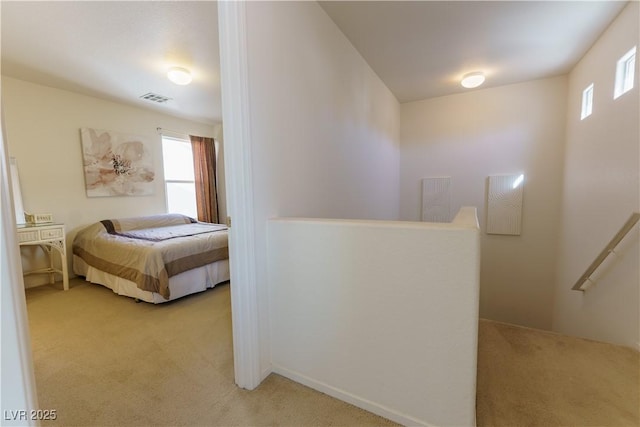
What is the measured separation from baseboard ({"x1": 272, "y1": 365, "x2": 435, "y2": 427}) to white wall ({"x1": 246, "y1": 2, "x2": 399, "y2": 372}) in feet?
0.51

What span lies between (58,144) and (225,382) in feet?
12.7

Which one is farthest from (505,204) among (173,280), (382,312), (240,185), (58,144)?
(58,144)

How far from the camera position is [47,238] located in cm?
296

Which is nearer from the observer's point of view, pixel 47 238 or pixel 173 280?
pixel 173 280

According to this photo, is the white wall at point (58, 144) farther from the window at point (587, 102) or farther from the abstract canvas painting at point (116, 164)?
→ the window at point (587, 102)

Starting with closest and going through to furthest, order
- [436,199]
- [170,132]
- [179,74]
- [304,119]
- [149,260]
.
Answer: [304,119] < [149,260] < [179,74] < [436,199] < [170,132]

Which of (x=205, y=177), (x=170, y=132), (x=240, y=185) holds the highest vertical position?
(x=170, y=132)

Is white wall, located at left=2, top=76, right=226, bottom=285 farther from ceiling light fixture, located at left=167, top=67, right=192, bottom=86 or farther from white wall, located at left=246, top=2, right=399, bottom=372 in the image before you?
white wall, located at left=246, top=2, right=399, bottom=372

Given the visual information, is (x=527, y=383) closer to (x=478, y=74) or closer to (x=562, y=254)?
(x=562, y=254)

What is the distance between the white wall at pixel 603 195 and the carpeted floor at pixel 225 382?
1.76 ft

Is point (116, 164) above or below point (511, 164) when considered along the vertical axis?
above

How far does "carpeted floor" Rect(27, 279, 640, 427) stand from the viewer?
4.26 feet

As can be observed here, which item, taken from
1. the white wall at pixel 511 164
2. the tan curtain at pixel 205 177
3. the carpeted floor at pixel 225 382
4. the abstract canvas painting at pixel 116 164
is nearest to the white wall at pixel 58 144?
the abstract canvas painting at pixel 116 164

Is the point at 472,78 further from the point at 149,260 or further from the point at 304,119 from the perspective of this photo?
the point at 149,260
